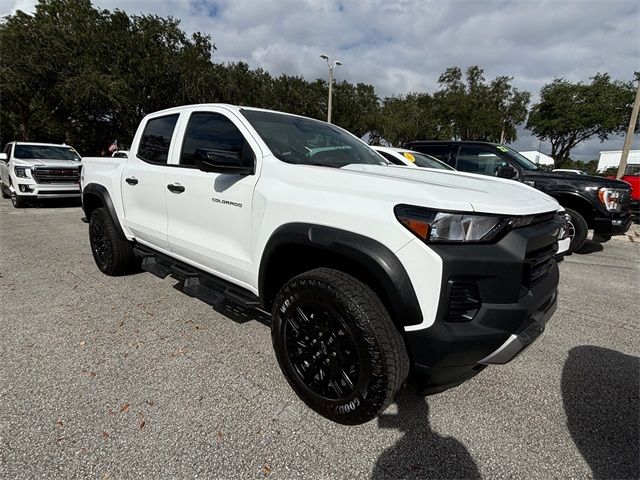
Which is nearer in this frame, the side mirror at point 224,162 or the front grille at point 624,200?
the side mirror at point 224,162

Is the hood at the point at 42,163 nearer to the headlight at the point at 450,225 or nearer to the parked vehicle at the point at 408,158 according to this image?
the parked vehicle at the point at 408,158

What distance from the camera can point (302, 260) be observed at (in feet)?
7.68

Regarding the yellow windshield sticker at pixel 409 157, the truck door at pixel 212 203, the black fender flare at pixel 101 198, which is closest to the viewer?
the truck door at pixel 212 203

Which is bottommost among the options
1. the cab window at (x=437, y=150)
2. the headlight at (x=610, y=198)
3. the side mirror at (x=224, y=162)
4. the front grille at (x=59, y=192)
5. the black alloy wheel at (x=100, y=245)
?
the front grille at (x=59, y=192)

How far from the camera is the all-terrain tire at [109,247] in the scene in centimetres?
407

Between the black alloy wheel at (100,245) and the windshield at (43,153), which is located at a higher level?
the windshield at (43,153)

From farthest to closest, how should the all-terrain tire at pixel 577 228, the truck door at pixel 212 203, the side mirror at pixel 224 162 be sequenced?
the all-terrain tire at pixel 577 228, the truck door at pixel 212 203, the side mirror at pixel 224 162

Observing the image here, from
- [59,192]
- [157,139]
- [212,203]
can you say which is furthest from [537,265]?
[59,192]

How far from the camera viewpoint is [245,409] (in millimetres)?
2182

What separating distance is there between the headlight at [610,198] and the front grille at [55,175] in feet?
40.0

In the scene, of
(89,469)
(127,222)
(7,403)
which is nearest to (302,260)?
(89,469)

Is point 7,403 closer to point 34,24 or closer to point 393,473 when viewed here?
point 393,473

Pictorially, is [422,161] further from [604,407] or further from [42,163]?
[42,163]

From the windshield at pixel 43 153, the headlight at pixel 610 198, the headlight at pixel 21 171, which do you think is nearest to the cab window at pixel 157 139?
the headlight at pixel 610 198
